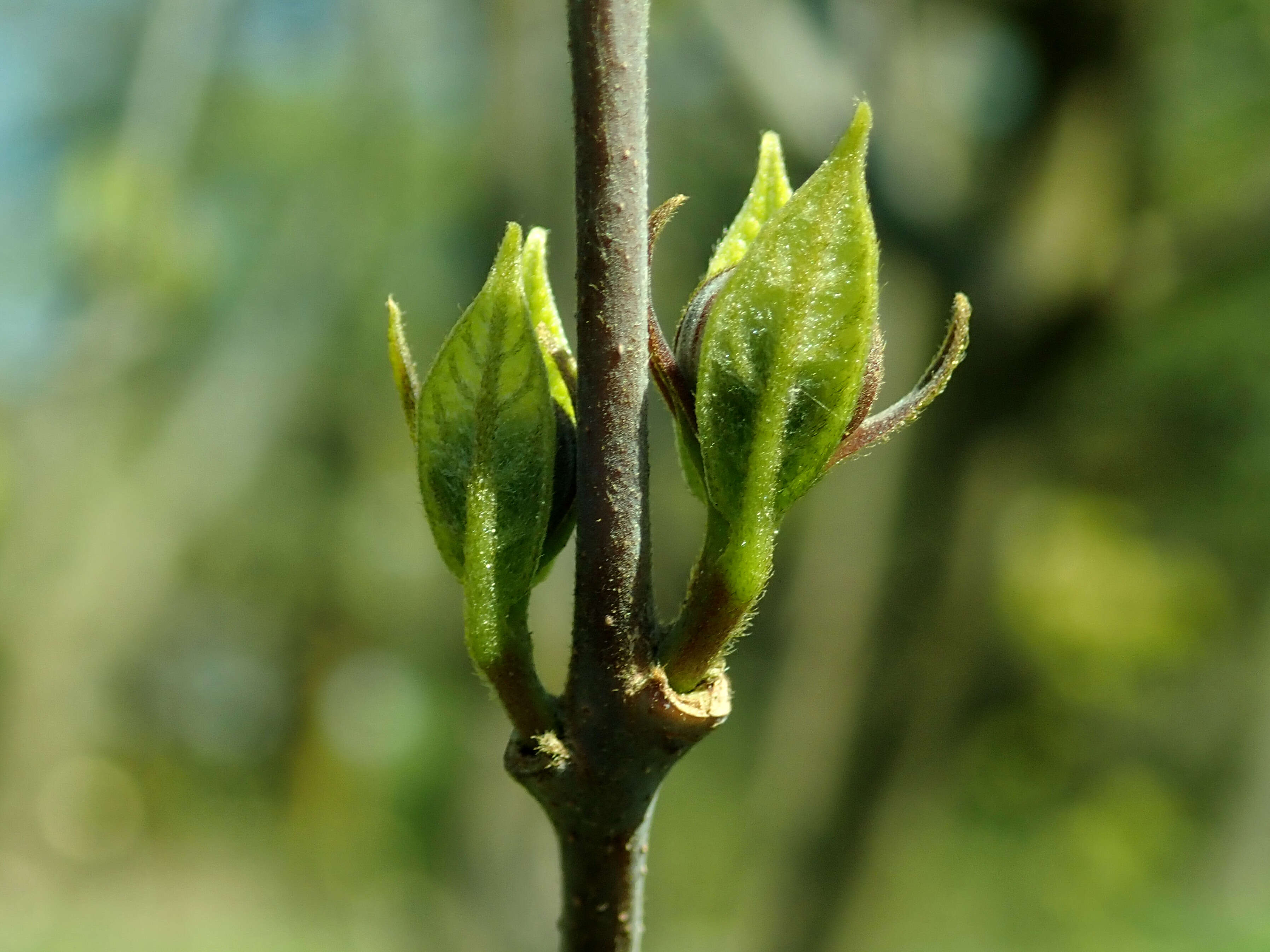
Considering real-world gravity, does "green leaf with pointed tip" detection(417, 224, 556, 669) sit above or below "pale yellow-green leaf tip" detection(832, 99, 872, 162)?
below

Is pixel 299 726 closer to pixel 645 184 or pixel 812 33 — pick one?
pixel 812 33

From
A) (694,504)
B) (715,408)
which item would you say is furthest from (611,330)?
(694,504)

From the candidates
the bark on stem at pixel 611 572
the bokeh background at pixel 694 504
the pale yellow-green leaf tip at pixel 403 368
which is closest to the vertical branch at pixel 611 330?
the bark on stem at pixel 611 572

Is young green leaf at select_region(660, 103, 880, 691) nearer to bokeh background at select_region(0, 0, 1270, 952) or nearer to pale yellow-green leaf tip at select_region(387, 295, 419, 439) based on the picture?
pale yellow-green leaf tip at select_region(387, 295, 419, 439)

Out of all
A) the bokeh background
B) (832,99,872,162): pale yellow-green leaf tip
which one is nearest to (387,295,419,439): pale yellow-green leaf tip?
(832,99,872,162): pale yellow-green leaf tip

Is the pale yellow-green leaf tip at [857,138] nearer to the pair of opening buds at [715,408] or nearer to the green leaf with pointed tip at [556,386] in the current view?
the pair of opening buds at [715,408]

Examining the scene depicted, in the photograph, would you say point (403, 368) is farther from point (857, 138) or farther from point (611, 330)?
point (857, 138)
